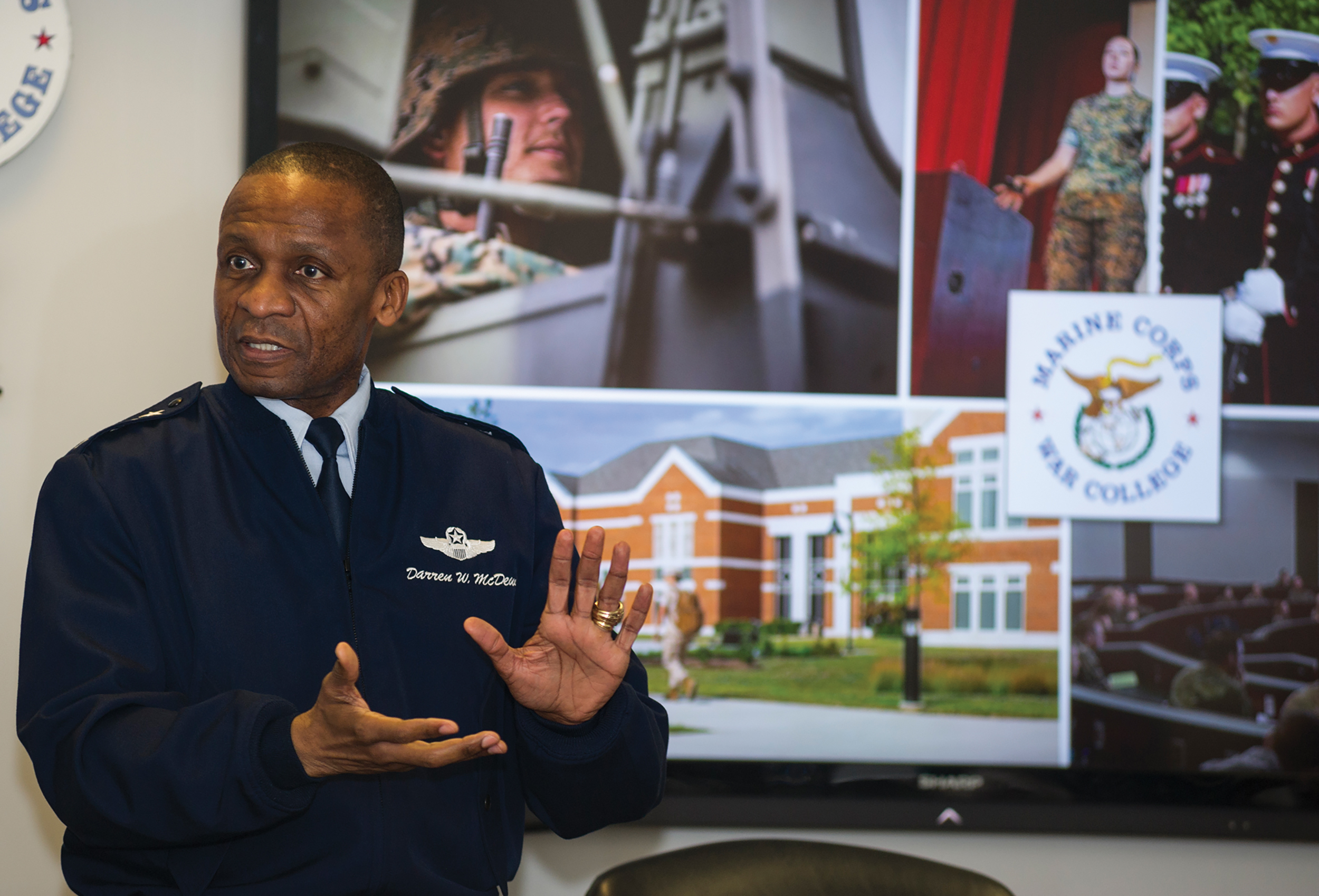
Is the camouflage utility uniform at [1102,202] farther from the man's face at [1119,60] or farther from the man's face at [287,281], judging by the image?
the man's face at [287,281]

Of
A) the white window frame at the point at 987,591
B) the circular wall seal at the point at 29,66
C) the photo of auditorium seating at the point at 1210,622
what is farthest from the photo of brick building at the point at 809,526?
the circular wall seal at the point at 29,66

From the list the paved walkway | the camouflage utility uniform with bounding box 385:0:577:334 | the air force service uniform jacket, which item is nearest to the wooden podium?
the paved walkway

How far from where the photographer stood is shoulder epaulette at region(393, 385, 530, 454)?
60.8 inches

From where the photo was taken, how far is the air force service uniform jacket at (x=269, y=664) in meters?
1.10

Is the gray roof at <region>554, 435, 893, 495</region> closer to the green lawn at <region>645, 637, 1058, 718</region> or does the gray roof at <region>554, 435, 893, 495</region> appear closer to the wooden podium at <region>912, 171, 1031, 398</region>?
the wooden podium at <region>912, 171, 1031, 398</region>

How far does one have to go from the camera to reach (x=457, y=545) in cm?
140

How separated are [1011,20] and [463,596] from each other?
1.86m

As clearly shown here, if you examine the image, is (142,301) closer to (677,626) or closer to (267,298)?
(267,298)

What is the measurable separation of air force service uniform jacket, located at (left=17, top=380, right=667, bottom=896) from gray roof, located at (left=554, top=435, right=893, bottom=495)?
84 cm

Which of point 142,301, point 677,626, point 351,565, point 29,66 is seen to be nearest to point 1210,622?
point 677,626

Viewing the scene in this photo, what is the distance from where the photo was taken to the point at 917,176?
235 centimetres

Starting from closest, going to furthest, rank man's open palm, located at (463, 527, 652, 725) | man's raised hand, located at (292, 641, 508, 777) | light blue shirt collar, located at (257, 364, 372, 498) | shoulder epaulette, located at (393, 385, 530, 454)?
1. man's raised hand, located at (292, 641, 508, 777)
2. man's open palm, located at (463, 527, 652, 725)
3. light blue shirt collar, located at (257, 364, 372, 498)
4. shoulder epaulette, located at (393, 385, 530, 454)

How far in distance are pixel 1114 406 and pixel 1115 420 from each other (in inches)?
1.2

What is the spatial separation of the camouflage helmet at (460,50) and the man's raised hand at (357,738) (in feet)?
5.08
